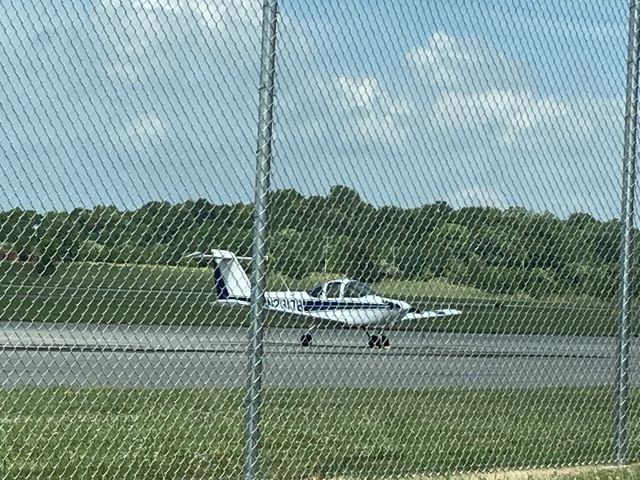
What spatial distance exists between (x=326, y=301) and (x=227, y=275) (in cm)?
146

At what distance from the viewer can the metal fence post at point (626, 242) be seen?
8.35 m

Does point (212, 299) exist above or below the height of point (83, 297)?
below

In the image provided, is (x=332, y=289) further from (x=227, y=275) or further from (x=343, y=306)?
(x=227, y=275)

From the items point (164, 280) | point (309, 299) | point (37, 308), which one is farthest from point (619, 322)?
point (37, 308)

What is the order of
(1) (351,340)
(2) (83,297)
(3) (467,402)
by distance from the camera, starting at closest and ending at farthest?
(2) (83,297), (1) (351,340), (3) (467,402)

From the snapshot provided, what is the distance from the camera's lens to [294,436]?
9.10m

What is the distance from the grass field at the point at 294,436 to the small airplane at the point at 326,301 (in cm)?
81

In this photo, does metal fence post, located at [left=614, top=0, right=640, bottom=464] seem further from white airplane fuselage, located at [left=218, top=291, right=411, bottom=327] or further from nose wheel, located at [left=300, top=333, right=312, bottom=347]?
nose wheel, located at [left=300, top=333, right=312, bottom=347]

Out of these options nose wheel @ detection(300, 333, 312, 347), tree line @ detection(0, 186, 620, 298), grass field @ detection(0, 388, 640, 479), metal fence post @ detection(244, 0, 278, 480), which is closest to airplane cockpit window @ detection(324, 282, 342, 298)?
tree line @ detection(0, 186, 620, 298)

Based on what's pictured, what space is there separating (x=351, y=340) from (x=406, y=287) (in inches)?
76.2

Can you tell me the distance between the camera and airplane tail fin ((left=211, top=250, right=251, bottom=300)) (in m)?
6.83

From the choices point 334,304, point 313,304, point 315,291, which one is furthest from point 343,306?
point 315,291

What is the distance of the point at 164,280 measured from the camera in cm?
659

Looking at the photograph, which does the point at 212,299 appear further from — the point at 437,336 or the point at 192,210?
the point at 437,336
